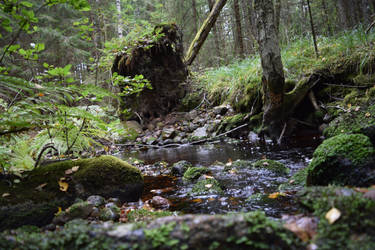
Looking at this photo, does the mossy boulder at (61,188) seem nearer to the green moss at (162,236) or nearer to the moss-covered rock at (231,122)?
the green moss at (162,236)

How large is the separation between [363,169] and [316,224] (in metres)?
0.88

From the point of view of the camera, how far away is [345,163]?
1908 millimetres

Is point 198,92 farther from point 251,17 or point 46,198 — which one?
point 46,198

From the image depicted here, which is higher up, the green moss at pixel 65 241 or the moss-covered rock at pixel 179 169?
the green moss at pixel 65 241

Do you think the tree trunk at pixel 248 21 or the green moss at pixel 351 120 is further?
the tree trunk at pixel 248 21

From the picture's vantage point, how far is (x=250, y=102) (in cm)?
657

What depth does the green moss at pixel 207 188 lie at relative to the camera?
2685 millimetres

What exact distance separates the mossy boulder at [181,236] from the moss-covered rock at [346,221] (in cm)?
15

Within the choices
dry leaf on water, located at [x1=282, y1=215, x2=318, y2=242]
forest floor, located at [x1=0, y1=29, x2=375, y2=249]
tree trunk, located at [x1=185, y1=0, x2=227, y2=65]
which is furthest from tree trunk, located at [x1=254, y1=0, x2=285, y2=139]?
tree trunk, located at [x1=185, y1=0, x2=227, y2=65]

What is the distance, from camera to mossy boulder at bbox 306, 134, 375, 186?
1.79 meters

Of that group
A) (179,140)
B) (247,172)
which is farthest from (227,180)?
(179,140)

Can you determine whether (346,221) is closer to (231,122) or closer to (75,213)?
(75,213)

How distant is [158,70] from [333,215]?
8734mm

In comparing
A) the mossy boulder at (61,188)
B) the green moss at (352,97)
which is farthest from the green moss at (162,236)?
the green moss at (352,97)
